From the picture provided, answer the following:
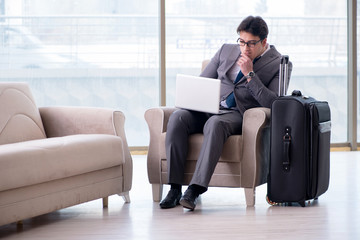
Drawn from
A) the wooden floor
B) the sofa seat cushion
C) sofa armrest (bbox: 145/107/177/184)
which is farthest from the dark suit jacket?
the sofa seat cushion

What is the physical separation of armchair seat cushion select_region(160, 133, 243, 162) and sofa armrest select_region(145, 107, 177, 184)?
20 centimetres

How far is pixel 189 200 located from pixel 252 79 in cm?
77

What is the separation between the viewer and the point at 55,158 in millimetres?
2895

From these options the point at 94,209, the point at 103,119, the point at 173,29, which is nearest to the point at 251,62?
the point at 103,119

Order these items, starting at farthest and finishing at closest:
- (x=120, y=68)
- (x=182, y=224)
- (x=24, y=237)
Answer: (x=120, y=68) → (x=182, y=224) → (x=24, y=237)

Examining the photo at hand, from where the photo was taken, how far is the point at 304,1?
19.5 ft

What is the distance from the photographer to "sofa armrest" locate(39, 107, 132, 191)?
11.2 ft

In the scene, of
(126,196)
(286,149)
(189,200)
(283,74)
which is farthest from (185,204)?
(283,74)

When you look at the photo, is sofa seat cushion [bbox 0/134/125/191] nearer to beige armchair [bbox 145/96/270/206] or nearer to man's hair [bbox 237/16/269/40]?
beige armchair [bbox 145/96/270/206]

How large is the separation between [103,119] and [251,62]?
899 mm

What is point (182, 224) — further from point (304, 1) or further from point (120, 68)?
point (304, 1)

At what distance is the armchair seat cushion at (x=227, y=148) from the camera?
333cm

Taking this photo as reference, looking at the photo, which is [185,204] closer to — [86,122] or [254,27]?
[86,122]

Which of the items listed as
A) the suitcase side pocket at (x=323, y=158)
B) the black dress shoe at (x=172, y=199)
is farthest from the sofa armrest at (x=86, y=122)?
the suitcase side pocket at (x=323, y=158)
